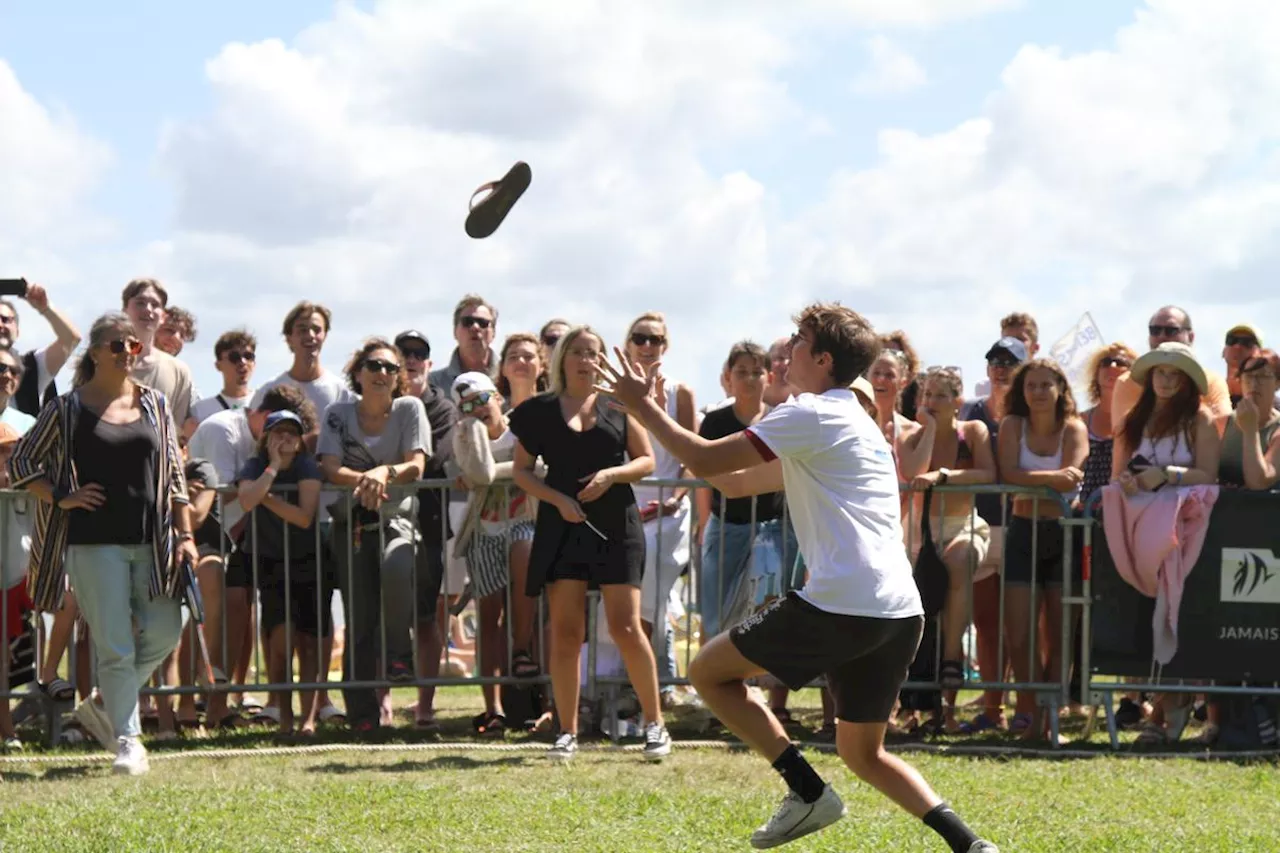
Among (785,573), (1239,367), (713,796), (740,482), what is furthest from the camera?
(1239,367)

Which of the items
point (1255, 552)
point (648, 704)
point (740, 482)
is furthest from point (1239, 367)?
point (740, 482)

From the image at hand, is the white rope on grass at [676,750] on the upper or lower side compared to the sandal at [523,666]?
lower

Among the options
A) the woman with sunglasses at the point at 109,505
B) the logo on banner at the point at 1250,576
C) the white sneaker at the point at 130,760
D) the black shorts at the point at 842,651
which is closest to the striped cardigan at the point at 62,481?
the woman with sunglasses at the point at 109,505

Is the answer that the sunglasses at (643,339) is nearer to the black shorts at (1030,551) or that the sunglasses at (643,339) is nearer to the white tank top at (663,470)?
the white tank top at (663,470)

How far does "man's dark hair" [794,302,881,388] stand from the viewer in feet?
20.9

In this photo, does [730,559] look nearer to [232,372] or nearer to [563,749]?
[563,749]

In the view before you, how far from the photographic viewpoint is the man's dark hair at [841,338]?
6.38 m

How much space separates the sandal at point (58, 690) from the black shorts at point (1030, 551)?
5299 mm

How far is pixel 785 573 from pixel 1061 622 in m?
1.64

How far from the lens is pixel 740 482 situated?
7324 millimetres

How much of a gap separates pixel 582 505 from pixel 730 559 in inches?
47.2

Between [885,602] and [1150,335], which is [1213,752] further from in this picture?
[885,602]

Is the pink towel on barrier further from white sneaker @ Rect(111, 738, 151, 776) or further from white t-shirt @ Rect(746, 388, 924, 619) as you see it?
white sneaker @ Rect(111, 738, 151, 776)

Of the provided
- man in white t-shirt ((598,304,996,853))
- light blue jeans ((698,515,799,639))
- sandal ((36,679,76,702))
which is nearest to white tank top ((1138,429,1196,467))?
light blue jeans ((698,515,799,639))
